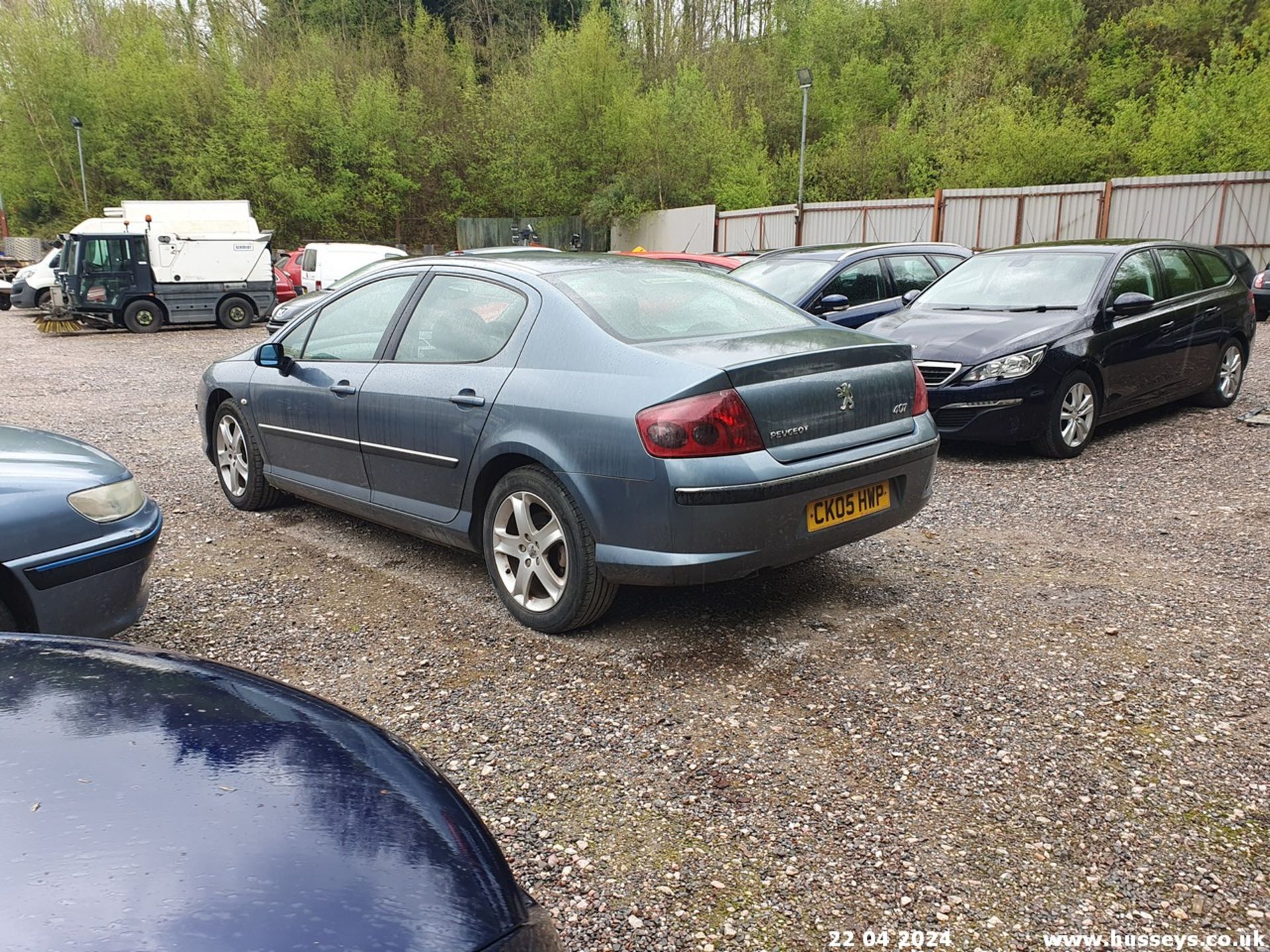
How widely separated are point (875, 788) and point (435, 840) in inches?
64.6

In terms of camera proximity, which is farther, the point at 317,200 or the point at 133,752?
the point at 317,200

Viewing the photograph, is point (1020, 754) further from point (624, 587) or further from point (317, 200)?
point (317, 200)

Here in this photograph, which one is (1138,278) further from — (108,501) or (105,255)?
(105,255)

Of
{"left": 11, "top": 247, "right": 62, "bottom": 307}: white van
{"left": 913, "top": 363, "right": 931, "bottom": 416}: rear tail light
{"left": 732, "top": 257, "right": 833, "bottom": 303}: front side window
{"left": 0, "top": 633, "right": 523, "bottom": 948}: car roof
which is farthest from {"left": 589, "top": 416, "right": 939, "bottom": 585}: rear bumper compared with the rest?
{"left": 11, "top": 247, "right": 62, "bottom": 307}: white van

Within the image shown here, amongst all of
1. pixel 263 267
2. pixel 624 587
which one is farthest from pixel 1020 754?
pixel 263 267

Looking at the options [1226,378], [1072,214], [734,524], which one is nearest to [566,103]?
[1072,214]

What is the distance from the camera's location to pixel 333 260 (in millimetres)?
20016

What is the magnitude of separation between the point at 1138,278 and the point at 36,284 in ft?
72.8

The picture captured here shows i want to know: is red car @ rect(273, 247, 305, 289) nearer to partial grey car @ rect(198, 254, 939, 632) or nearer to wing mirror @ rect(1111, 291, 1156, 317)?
partial grey car @ rect(198, 254, 939, 632)

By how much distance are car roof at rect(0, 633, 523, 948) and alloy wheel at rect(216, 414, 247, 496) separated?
3.86m

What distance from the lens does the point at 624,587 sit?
4.29 m

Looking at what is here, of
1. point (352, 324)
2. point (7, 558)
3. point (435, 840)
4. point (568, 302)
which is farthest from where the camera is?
point (352, 324)

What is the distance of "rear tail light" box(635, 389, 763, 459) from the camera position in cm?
327

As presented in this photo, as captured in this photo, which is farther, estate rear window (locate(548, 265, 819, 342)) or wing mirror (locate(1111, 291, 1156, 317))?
wing mirror (locate(1111, 291, 1156, 317))
